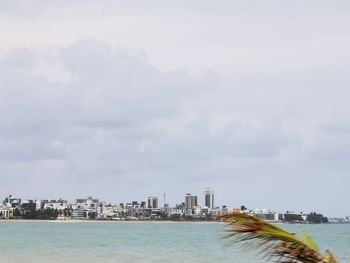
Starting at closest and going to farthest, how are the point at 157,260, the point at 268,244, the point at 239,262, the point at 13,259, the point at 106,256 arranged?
the point at 268,244, the point at 239,262, the point at 13,259, the point at 157,260, the point at 106,256

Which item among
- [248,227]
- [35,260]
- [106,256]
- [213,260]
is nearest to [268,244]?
[248,227]

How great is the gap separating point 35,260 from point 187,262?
30.6 feet

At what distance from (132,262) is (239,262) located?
8.36 metres

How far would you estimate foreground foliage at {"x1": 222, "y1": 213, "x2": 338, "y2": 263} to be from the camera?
696 cm

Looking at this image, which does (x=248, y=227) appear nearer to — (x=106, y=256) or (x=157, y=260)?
(x=157, y=260)

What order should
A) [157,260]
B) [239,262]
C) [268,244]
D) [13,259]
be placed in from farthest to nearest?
[157,260] → [13,259] → [239,262] → [268,244]

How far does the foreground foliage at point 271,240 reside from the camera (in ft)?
22.8

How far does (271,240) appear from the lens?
6969 mm

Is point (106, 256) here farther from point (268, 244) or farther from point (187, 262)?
point (268, 244)

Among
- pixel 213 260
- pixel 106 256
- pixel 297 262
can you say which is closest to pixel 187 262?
pixel 213 260

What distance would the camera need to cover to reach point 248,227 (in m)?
7.06

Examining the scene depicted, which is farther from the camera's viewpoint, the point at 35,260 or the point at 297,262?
the point at 35,260

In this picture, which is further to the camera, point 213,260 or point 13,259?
point 213,260

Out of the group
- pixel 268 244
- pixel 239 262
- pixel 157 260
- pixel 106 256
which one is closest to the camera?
pixel 268 244
